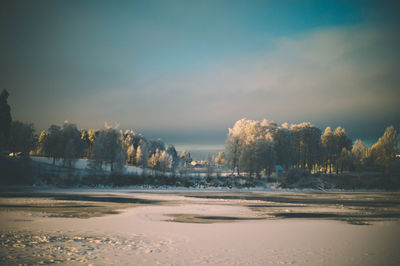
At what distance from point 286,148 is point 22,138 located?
211 feet

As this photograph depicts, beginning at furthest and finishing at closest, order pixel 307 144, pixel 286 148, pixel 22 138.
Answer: pixel 307 144 < pixel 286 148 < pixel 22 138

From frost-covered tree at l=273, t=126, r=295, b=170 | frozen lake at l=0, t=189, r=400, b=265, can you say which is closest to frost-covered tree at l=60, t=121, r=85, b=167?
frost-covered tree at l=273, t=126, r=295, b=170

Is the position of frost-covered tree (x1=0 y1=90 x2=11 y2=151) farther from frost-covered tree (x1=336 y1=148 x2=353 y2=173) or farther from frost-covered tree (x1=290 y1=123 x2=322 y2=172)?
frost-covered tree (x1=336 y1=148 x2=353 y2=173)

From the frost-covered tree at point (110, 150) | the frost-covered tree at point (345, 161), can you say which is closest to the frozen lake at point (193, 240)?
the frost-covered tree at point (110, 150)

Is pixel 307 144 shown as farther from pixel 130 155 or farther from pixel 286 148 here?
pixel 130 155

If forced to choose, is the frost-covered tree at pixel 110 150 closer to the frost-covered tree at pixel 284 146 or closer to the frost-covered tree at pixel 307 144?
the frost-covered tree at pixel 284 146

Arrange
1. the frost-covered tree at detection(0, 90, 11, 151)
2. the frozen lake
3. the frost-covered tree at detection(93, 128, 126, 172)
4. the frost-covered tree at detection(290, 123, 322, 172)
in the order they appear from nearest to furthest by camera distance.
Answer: the frozen lake
the frost-covered tree at detection(0, 90, 11, 151)
the frost-covered tree at detection(93, 128, 126, 172)
the frost-covered tree at detection(290, 123, 322, 172)

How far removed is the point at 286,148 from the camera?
81.0m

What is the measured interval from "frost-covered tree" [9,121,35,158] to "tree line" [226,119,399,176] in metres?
46.3

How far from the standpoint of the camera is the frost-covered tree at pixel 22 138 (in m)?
70.3

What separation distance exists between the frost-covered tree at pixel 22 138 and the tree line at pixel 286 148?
46280 mm

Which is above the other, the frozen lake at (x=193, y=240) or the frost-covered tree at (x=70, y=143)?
the frost-covered tree at (x=70, y=143)

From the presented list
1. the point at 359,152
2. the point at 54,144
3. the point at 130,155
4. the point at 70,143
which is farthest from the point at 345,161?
the point at 54,144

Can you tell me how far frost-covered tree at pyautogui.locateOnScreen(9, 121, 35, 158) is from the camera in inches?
2768
